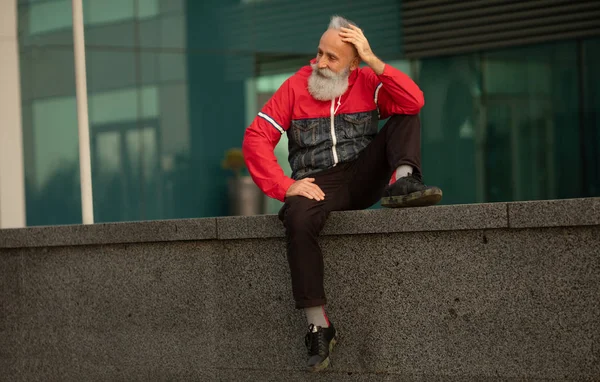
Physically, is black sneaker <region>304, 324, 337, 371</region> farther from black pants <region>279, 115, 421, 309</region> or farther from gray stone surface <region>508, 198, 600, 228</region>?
gray stone surface <region>508, 198, 600, 228</region>

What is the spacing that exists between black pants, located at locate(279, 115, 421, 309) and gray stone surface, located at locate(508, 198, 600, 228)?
618 millimetres

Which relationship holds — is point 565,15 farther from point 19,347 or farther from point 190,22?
point 19,347

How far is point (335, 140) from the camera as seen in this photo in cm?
458

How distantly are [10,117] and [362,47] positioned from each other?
20.5ft

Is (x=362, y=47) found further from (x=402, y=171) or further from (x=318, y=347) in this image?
(x=318, y=347)

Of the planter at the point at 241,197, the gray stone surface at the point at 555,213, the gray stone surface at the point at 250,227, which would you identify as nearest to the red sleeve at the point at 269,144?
the gray stone surface at the point at 250,227

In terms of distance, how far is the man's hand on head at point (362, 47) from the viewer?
4.27m

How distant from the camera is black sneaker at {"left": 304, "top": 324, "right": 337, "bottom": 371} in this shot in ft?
13.5

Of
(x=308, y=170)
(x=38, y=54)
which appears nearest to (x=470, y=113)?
(x=38, y=54)

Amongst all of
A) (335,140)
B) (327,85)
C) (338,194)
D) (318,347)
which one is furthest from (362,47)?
(318,347)

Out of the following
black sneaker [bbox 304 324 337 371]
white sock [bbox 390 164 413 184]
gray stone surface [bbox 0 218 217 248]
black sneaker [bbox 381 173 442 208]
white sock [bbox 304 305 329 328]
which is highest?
white sock [bbox 390 164 413 184]

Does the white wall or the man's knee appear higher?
the white wall

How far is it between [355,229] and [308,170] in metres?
0.51

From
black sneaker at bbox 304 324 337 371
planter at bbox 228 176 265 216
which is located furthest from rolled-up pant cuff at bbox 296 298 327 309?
planter at bbox 228 176 265 216
